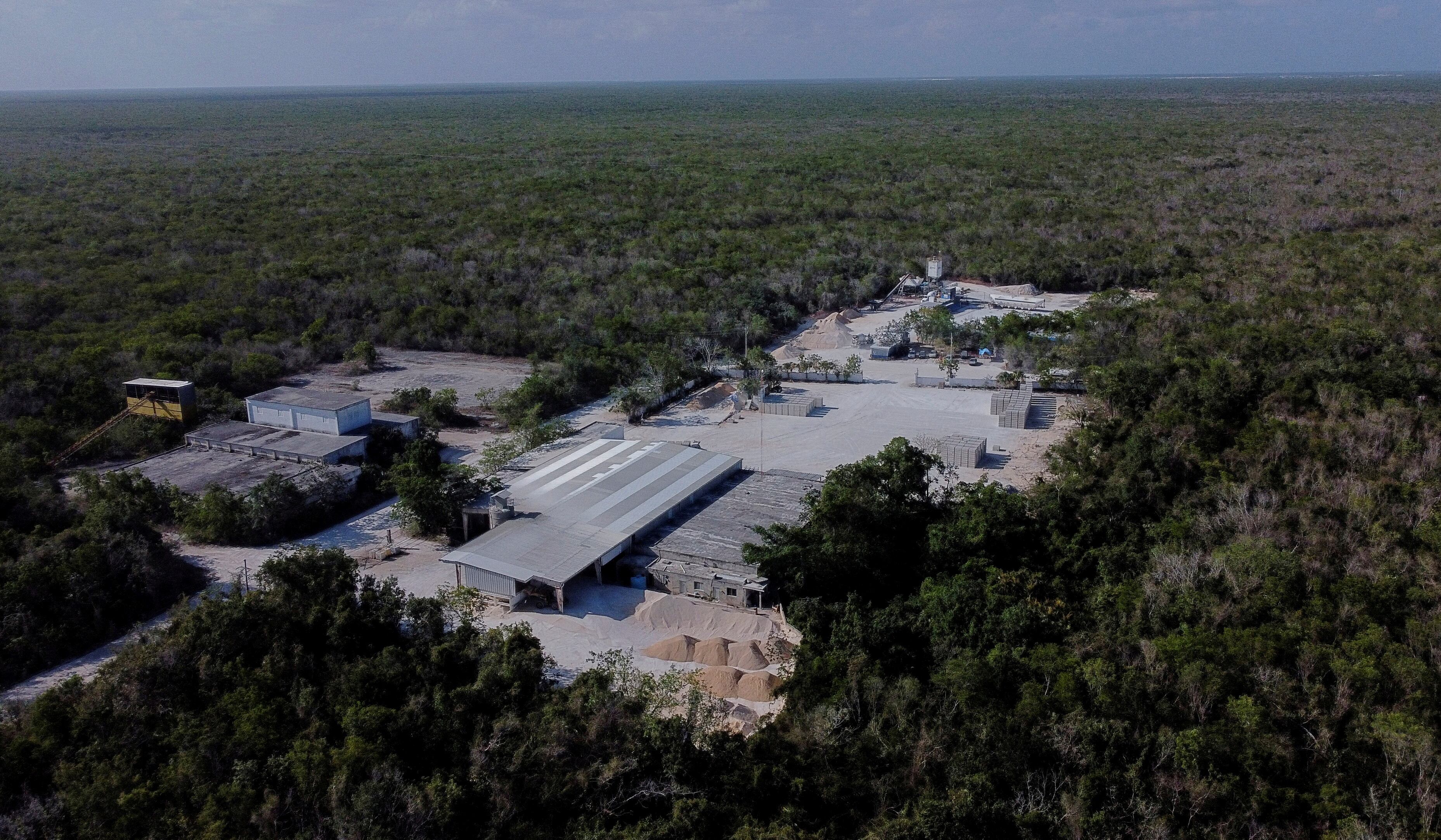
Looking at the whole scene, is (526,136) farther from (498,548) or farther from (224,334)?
(498,548)

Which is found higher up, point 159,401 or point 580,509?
point 159,401

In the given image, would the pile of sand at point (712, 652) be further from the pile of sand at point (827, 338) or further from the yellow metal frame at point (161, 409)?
the pile of sand at point (827, 338)

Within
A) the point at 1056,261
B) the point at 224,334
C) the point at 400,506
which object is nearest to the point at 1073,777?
the point at 400,506

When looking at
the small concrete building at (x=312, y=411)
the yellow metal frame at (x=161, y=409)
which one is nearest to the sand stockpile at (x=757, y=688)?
the small concrete building at (x=312, y=411)

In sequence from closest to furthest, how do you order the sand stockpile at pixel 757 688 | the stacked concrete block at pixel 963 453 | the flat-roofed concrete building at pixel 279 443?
the sand stockpile at pixel 757 688 < the flat-roofed concrete building at pixel 279 443 < the stacked concrete block at pixel 963 453

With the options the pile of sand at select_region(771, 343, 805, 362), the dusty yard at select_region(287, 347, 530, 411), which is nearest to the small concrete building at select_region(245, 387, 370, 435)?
the dusty yard at select_region(287, 347, 530, 411)

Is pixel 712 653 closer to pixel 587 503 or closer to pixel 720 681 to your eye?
pixel 720 681

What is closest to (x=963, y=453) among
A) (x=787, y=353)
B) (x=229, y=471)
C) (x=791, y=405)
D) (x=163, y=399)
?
(x=791, y=405)
